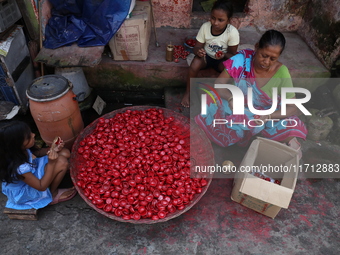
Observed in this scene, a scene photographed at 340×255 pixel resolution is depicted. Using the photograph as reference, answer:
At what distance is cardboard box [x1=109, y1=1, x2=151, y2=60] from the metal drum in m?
0.89

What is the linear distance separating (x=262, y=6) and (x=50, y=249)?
4.00 metres

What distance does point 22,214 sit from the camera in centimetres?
217

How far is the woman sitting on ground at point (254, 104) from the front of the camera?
2.29 meters

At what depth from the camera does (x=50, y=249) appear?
6.73ft

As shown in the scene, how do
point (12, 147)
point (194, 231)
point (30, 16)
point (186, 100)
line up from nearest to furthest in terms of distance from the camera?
1. point (12, 147)
2. point (194, 231)
3. point (30, 16)
4. point (186, 100)

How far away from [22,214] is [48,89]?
1.14m

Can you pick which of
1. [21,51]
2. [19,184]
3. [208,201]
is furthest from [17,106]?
[208,201]

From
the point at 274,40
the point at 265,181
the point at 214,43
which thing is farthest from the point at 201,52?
the point at 265,181

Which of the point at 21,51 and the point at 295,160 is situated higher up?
the point at 21,51

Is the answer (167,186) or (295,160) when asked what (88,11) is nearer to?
(167,186)

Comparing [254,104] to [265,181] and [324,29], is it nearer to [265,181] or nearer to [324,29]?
[265,181]

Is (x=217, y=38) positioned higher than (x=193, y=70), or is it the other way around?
(x=217, y=38)

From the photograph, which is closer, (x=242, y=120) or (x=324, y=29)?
(x=242, y=120)

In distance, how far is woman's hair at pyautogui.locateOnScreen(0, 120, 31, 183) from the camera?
172 cm
